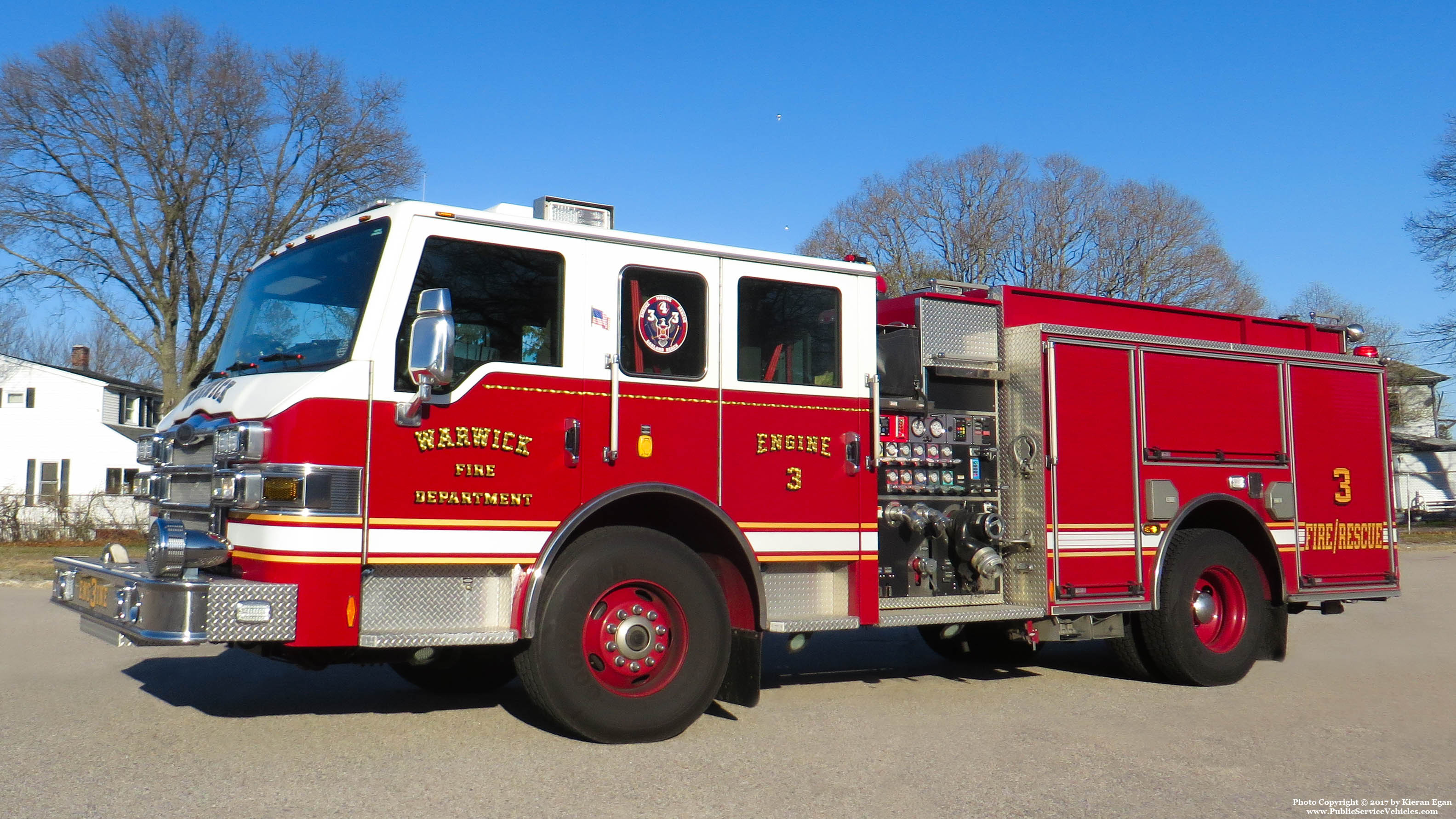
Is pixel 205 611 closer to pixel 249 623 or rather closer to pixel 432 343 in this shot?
pixel 249 623

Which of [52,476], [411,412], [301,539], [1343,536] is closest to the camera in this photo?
[301,539]

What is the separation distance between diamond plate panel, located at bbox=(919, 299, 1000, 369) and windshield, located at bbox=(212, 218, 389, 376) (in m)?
3.48

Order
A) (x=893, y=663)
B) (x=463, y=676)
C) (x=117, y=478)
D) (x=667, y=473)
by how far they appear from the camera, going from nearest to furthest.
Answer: (x=667, y=473) → (x=463, y=676) → (x=893, y=663) → (x=117, y=478)

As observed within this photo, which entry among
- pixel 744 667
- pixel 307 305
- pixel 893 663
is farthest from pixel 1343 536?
pixel 307 305

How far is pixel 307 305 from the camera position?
5891mm

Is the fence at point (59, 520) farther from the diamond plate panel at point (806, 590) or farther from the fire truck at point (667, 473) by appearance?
the diamond plate panel at point (806, 590)

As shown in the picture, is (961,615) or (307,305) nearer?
(307,305)

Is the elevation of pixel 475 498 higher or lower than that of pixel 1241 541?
higher

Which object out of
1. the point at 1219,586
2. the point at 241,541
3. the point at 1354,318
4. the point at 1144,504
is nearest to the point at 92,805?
the point at 241,541

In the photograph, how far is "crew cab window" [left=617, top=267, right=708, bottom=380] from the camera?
6133mm

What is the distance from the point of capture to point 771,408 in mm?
6527

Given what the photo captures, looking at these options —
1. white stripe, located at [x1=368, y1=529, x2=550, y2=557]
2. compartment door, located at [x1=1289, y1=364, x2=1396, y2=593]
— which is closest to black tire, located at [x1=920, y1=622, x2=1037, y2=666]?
compartment door, located at [x1=1289, y1=364, x2=1396, y2=593]

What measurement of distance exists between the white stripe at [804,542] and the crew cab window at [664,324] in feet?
3.12

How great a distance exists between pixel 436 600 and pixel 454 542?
290mm
